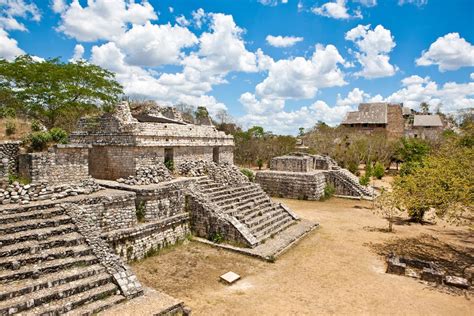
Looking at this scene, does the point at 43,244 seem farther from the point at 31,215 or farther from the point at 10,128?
the point at 10,128

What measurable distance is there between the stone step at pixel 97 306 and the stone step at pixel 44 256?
141 centimetres

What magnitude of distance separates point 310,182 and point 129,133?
37.7ft

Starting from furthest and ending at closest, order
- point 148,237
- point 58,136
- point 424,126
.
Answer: point 424,126 < point 58,136 < point 148,237

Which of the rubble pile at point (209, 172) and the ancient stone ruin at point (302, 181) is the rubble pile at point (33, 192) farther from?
the ancient stone ruin at point (302, 181)

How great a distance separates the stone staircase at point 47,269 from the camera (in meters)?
5.93

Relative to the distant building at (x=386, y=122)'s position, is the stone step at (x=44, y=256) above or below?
below

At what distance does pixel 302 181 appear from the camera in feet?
64.6

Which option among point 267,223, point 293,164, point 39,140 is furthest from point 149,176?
point 293,164

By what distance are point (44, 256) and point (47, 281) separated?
28.8 inches

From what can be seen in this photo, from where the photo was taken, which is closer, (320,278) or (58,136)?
(320,278)

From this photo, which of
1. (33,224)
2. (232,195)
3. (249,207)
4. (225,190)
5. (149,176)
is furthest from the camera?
(225,190)

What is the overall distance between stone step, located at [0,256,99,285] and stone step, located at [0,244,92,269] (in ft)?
0.34

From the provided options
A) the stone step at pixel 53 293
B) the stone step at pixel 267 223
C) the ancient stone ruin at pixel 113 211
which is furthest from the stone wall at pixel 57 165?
the stone step at pixel 267 223

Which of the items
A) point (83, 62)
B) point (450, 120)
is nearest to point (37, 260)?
point (83, 62)
